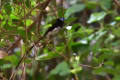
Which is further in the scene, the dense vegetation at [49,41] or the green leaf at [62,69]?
the green leaf at [62,69]

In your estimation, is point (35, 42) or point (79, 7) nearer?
point (35, 42)

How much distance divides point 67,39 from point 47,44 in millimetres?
228

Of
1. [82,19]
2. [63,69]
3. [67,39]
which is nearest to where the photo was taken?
[67,39]

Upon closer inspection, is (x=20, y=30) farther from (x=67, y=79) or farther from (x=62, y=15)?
(x=67, y=79)

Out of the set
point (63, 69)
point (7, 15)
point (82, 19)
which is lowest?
point (63, 69)

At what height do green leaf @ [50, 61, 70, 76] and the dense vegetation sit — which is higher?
the dense vegetation

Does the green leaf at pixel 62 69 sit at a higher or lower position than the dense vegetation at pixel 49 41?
lower

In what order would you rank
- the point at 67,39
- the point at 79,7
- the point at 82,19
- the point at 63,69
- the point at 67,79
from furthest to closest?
the point at 82,19 → the point at 79,7 → the point at 67,79 → the point at 63,69 → the point at 67,39

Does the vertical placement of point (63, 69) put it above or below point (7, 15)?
below

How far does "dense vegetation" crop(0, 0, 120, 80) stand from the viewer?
2.97ft

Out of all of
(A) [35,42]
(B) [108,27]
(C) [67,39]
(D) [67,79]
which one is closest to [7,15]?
(A) [35,42]

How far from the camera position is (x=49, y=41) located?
0.92 metres

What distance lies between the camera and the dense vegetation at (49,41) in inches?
35.7

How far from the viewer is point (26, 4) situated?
2.90 feet
